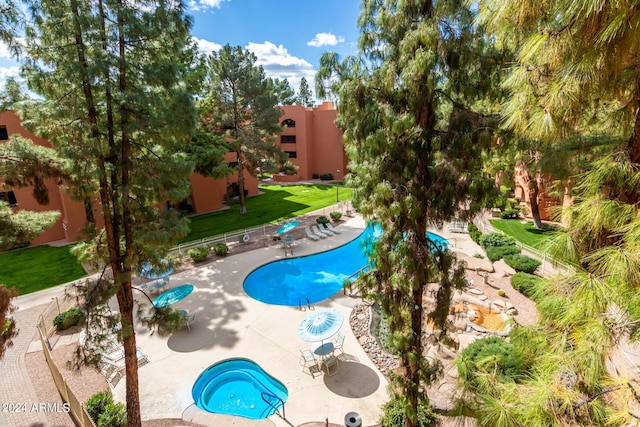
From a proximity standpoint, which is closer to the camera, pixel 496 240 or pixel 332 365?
pixel 332 365

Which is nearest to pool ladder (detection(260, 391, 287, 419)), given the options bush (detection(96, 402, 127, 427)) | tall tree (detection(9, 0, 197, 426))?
tall tree (detection(9, 0, 197, 426))

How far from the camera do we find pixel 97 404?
25.0 feet

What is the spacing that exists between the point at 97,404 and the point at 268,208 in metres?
20.0

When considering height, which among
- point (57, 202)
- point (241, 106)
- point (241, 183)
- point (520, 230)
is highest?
point (241, 106)

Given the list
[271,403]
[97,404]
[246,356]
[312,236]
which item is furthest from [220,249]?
[271,403]

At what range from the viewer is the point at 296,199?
30328mm

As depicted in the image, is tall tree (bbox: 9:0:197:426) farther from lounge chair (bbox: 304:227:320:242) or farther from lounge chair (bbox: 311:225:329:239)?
lounge chair (bbox: 311:225:329:239)

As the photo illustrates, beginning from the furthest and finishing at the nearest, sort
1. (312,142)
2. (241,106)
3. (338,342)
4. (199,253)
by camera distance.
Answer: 1. (312,142)
2. (241,106)
3. (199,253)
4. (338,342)

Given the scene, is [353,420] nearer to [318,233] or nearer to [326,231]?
[318,233]

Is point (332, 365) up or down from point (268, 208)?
down

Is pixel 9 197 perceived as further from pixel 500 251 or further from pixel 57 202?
pixel 500 251

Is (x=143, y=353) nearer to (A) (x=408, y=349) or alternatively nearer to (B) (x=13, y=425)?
(B) (x=13, y=425)

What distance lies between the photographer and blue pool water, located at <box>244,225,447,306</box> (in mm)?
14602

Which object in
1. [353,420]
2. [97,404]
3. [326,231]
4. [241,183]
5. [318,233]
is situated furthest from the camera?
[241,183]
